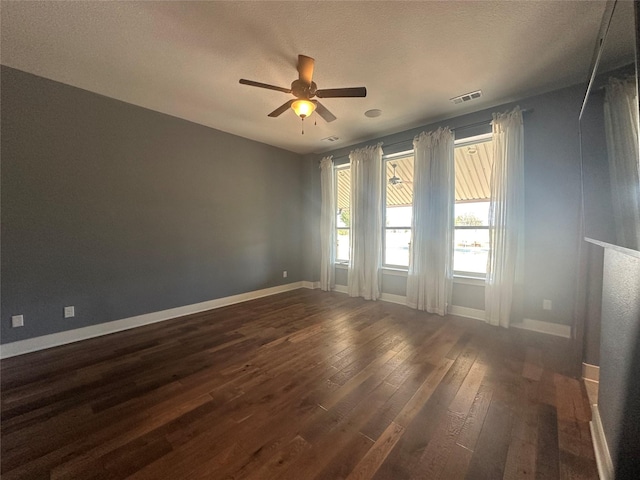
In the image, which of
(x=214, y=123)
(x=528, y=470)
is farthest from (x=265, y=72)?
(x=528, y=470)

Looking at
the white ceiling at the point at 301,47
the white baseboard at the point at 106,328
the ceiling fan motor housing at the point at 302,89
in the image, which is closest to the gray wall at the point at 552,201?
the white ceiling at the point at 301,47

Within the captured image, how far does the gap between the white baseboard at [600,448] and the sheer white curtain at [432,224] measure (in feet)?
6.68

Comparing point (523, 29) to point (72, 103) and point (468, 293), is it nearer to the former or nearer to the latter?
point (468, 293)

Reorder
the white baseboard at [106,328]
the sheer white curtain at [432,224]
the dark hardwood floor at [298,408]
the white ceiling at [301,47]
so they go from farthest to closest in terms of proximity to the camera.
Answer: the sheer white curtain at [432,224], the white baseboard at [106,328], the white ceiling at [301,47], the dark hardwood floor at [298,408]

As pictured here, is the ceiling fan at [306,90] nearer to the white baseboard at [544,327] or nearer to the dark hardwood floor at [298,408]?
the dark hardwood floor at [298,408]

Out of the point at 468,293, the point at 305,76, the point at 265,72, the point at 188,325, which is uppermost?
the point at 265,72

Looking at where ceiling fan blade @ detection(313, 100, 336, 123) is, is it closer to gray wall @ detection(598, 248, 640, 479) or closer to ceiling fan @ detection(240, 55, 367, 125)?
ceiling fan @ detection(240, 55, 367, 125)

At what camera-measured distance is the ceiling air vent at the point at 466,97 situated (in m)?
2.87

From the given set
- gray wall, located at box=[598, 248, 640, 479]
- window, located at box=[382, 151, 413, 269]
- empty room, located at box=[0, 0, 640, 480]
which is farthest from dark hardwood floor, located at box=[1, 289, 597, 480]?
window, located at box=[382, 151, 413, 269]

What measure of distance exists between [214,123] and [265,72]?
1645 mm

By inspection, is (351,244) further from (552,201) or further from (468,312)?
(552,201)

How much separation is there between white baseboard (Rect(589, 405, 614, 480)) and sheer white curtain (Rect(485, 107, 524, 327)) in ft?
5.48

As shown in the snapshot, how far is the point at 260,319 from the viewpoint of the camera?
3357 millimetres

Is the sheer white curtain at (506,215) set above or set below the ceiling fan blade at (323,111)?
below
